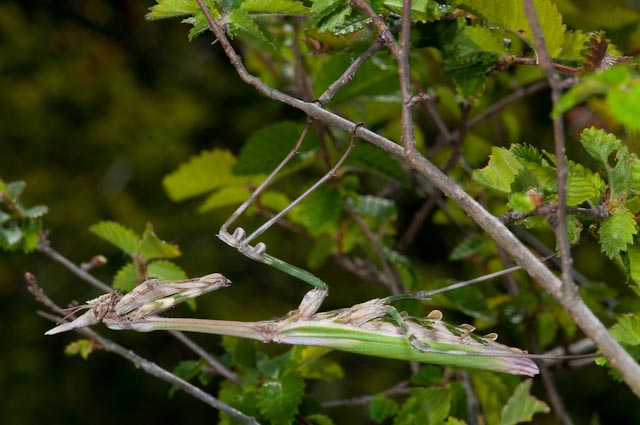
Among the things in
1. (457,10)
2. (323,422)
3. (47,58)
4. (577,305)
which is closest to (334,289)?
(47,58)

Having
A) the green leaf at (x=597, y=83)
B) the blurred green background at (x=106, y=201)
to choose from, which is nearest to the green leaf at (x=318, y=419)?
the green leaf at (x=597, y=83)

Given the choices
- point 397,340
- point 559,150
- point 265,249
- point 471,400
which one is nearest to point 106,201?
point 471,400

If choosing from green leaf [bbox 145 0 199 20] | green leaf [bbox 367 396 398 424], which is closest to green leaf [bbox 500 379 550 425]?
green leaf [bbox 367 396 398 424]

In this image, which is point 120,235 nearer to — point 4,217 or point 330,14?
point 4,217

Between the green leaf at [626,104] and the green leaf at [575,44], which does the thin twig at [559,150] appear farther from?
the green leaf at [575,44]

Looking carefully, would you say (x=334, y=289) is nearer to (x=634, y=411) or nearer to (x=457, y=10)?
(x=634, y=411)

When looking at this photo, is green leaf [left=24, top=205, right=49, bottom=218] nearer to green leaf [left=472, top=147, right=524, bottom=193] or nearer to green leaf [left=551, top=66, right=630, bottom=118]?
green leaf [left=472, top=147, right=524, bottom=193]
